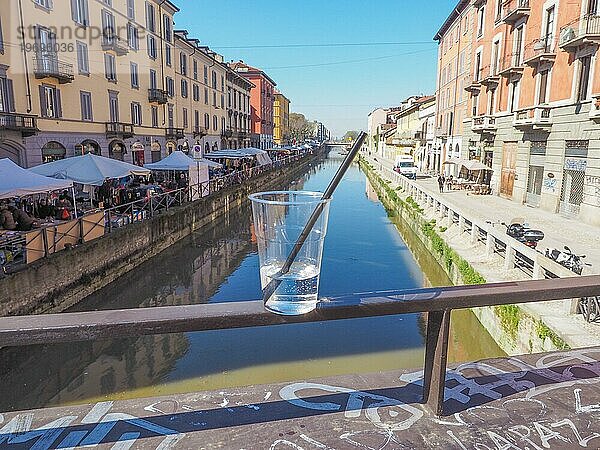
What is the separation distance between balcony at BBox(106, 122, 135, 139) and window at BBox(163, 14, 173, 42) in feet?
32.7

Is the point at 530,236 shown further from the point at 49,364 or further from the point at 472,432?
the point at 49,364

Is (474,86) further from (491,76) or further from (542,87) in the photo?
(542,87)

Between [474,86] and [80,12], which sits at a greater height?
[80,12]

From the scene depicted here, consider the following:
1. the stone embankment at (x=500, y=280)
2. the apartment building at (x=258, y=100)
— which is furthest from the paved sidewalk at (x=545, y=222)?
the apartment building at (x=258, y=100)

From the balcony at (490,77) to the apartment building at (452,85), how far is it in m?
4.72

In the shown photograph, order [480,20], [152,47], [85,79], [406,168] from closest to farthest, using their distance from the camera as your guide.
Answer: [85,79], [480,20], [152,47], [406,168]

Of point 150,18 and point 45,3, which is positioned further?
point 150,18

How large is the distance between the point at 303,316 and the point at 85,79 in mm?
23466

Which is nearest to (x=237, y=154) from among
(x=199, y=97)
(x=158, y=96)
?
→ (x=158, y=96)

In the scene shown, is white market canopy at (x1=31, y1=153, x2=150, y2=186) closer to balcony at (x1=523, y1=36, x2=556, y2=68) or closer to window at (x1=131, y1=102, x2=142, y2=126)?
window at (x1=131, y1=102, x2=142, y2=126)

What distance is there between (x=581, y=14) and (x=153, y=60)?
940 inches

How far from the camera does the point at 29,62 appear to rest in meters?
17.7

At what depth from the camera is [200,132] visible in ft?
124

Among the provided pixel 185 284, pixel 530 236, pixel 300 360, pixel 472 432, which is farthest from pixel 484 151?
pixel 472 432
